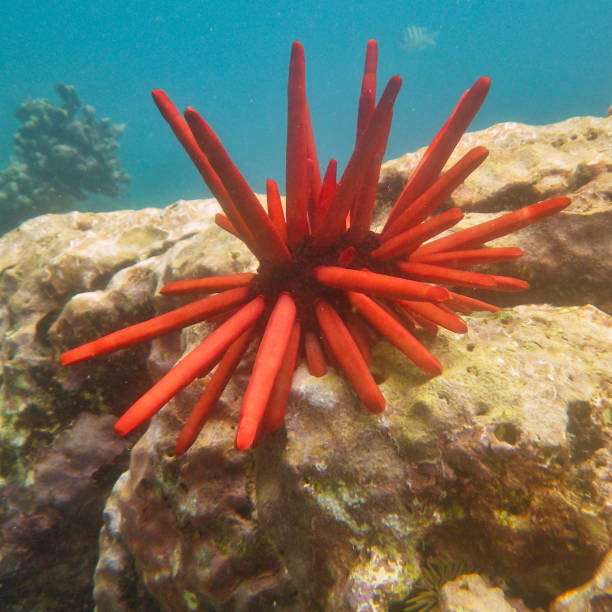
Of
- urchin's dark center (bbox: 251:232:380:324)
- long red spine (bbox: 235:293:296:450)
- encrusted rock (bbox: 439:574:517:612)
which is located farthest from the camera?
urchin's dark center (bbox: 251:232:380:324)

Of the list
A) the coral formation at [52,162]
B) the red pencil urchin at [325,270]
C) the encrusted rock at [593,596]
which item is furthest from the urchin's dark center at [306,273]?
the coral formation at [52,162]

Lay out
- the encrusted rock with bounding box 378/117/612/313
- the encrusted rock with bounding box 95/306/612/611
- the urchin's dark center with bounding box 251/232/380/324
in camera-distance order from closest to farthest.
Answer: the encrusted rock with bounding box 95/306/612/611
the urchin's dark center with bounding box 251/232/380/324
the encrusted rock with bounding box 378/117/612/313

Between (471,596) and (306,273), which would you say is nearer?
(471,596)

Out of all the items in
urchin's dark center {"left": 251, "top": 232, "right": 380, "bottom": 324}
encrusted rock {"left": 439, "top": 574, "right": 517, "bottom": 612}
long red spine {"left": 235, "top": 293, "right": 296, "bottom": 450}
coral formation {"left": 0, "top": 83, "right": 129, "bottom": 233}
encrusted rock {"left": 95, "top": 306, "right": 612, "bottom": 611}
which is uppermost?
coral formation {"left": 0, "top": 83, "right": 129, "bottom": 233}

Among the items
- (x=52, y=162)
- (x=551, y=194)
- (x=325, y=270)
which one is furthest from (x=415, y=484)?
(x=52, y=162)

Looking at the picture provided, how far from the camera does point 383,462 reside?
1.78m

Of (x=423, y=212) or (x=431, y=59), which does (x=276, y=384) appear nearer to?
(x=423, y=212)

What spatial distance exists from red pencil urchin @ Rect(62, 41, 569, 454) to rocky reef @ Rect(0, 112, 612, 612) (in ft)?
0.92

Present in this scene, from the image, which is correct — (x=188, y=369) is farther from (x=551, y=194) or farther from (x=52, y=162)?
(x=52, y=162)

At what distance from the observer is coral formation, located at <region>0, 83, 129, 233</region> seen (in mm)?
15391

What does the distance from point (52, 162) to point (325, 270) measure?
752 inches

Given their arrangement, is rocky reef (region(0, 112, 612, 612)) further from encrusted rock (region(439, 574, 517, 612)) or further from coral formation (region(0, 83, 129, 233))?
coral formation (region(0, 83, 129, 233))

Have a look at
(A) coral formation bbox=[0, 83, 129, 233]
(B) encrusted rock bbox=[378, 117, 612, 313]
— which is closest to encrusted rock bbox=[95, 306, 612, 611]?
(B) encrusted rock bbox=[378, 117, 612, 313]

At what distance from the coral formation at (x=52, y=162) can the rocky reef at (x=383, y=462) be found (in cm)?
1530
